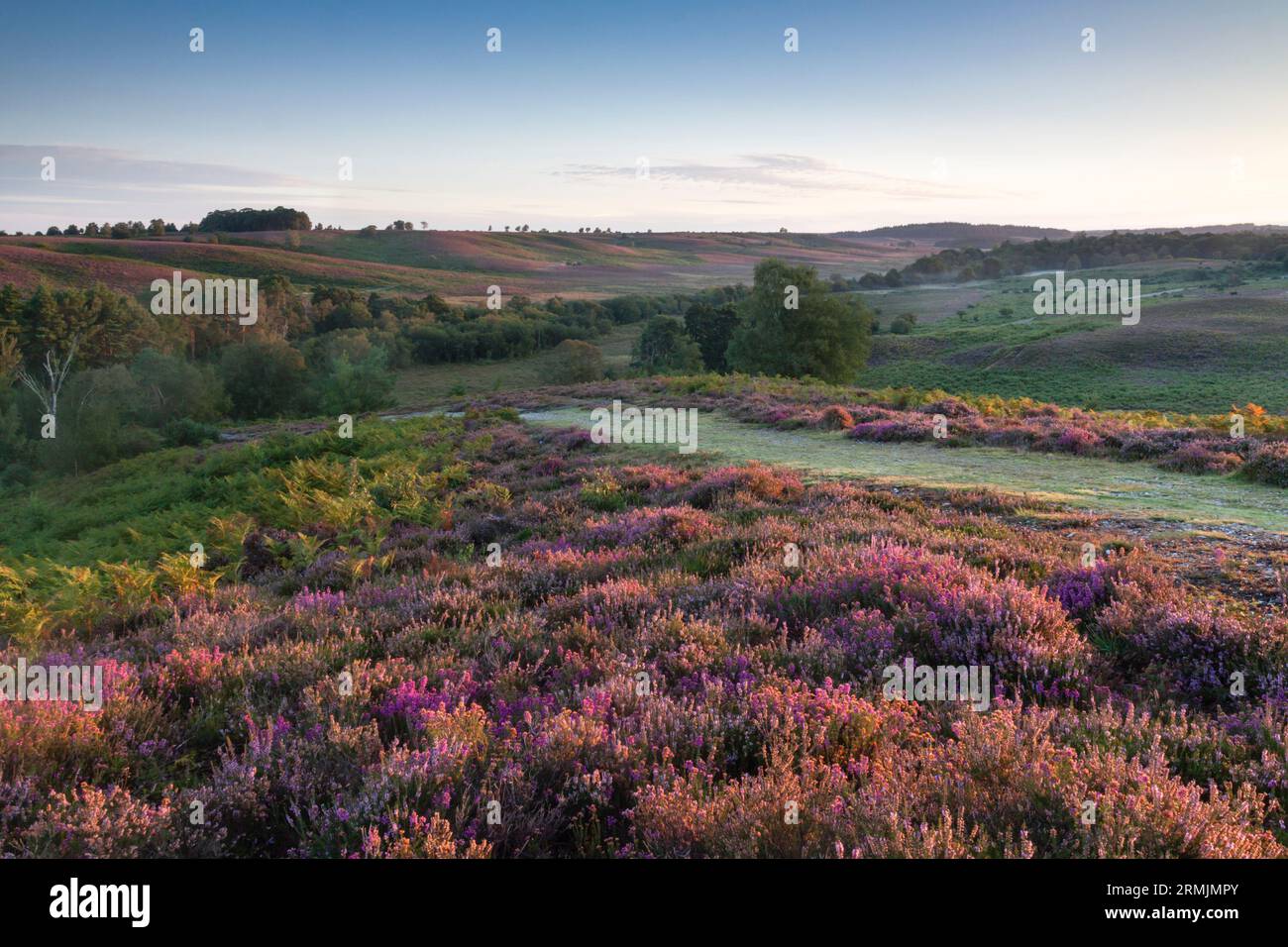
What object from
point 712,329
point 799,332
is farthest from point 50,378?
point 799,332

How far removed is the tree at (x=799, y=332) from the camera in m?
59.1

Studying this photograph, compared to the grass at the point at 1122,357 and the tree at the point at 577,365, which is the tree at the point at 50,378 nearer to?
the tree at the point at 577,365

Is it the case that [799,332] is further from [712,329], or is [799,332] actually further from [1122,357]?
[1122,357]

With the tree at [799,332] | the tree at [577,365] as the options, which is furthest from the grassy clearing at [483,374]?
the tree at [799,332]

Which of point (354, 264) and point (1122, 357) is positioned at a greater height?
point (354, 264)

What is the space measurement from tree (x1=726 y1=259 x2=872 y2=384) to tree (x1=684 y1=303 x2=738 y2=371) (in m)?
19.9

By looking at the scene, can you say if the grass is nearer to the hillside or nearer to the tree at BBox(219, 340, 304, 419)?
the tree at BBox(219, 340, 304, 419)

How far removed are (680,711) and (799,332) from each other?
58.5 m

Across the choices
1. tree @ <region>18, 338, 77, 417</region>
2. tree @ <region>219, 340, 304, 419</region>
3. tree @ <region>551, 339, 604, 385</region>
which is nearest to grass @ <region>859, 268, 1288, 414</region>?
tree @ <region>551, 339, 604, 385</region>

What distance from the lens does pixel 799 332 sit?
195 ft

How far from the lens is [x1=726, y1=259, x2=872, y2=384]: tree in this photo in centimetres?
5906

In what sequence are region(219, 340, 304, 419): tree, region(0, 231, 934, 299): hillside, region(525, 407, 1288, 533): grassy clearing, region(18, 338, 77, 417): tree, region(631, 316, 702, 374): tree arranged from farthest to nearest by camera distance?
region(0, 231, 934, 299): hillside, region(631, 316, 702, 374): tree, region(219, 340, 304, 419): tree, region(18, 338, 77, 417): tree, region(525, 407, 1288, 533): grassy clearing

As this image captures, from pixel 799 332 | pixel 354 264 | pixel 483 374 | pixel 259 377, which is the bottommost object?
pixel 259 377

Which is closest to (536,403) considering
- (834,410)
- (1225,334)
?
(834,410)
